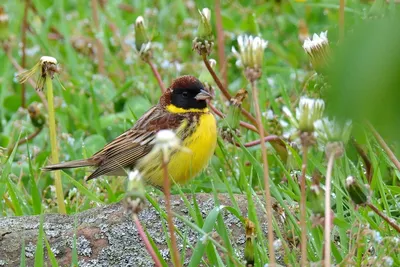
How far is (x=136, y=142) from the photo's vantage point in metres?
4.20

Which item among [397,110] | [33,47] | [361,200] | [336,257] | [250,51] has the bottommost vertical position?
[336,257]

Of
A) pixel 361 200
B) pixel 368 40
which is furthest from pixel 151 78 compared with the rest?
pixel 368 40

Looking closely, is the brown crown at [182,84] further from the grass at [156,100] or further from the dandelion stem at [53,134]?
the dandelion stem at [53,134]

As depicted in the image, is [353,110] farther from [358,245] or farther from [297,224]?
[297,224]

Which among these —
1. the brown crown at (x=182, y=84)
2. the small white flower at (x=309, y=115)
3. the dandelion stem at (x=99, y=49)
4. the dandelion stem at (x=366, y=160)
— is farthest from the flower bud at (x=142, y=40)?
the dandelion stem at (x=99, y=49)

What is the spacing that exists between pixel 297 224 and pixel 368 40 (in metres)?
1.83

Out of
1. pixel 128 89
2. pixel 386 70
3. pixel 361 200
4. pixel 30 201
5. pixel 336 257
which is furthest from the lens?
pixel 128 89

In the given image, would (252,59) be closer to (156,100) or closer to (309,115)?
(309,115)

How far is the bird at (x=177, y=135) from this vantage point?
3854 millimetres

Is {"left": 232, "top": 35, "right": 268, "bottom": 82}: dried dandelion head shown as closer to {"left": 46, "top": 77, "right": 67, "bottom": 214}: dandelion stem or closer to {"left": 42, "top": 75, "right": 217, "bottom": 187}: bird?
{"left": 46, "top": 77, "right": 67, "bottom": 214}: dandelion stem

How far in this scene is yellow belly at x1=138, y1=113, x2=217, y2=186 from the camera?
3814 mm

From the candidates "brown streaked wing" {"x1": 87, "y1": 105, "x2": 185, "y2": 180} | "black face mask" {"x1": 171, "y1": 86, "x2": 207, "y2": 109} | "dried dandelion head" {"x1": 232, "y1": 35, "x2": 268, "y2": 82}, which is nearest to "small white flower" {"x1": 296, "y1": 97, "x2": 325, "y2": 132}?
"dried dandelion head" {"x1": 232, "y1": 35, "x2": 268, "y2": 82}

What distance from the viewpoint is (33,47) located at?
23.1 feet

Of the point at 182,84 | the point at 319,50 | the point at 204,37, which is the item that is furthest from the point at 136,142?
the point at 319,50
